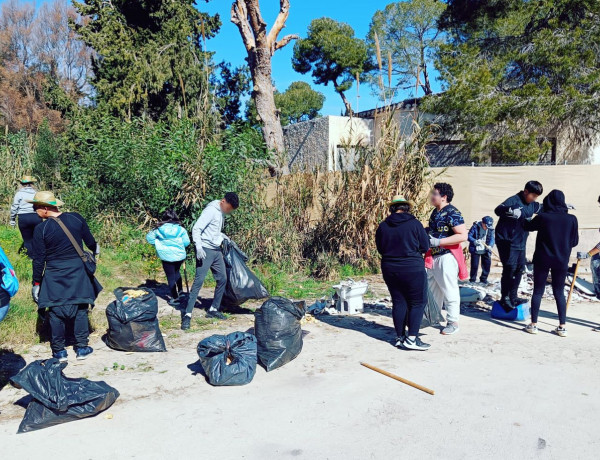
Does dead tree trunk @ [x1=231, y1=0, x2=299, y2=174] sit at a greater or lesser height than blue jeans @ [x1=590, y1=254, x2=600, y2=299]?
greater

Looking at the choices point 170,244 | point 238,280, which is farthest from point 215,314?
point 170,244

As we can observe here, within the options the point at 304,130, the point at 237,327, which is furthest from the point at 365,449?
the point at 304,130

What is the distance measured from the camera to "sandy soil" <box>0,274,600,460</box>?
341 centimetres

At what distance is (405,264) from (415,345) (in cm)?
90

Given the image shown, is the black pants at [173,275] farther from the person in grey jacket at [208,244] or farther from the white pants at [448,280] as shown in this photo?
the white pants at [448,280]

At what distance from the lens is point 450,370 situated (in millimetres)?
4781

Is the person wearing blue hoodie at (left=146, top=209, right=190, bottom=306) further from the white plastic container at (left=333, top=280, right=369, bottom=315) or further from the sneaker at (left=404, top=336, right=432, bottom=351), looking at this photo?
the sneaker at (left=404, top=336, right=432, bottom=351)

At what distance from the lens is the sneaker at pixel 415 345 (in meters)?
5.30

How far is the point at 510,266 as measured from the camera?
640 cm

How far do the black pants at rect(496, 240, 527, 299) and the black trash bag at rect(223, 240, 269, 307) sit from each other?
3.13 m

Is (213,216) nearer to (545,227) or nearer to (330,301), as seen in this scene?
(330,301)

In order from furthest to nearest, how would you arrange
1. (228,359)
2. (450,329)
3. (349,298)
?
(349,298) < (450,329) < (228,359)

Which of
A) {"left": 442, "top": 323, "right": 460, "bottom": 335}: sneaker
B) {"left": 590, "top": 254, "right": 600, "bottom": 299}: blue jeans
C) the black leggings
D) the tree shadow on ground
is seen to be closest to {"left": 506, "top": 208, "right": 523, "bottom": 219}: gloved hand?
the black leggings

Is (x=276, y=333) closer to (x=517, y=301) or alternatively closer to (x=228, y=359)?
(x=228, y=359)
